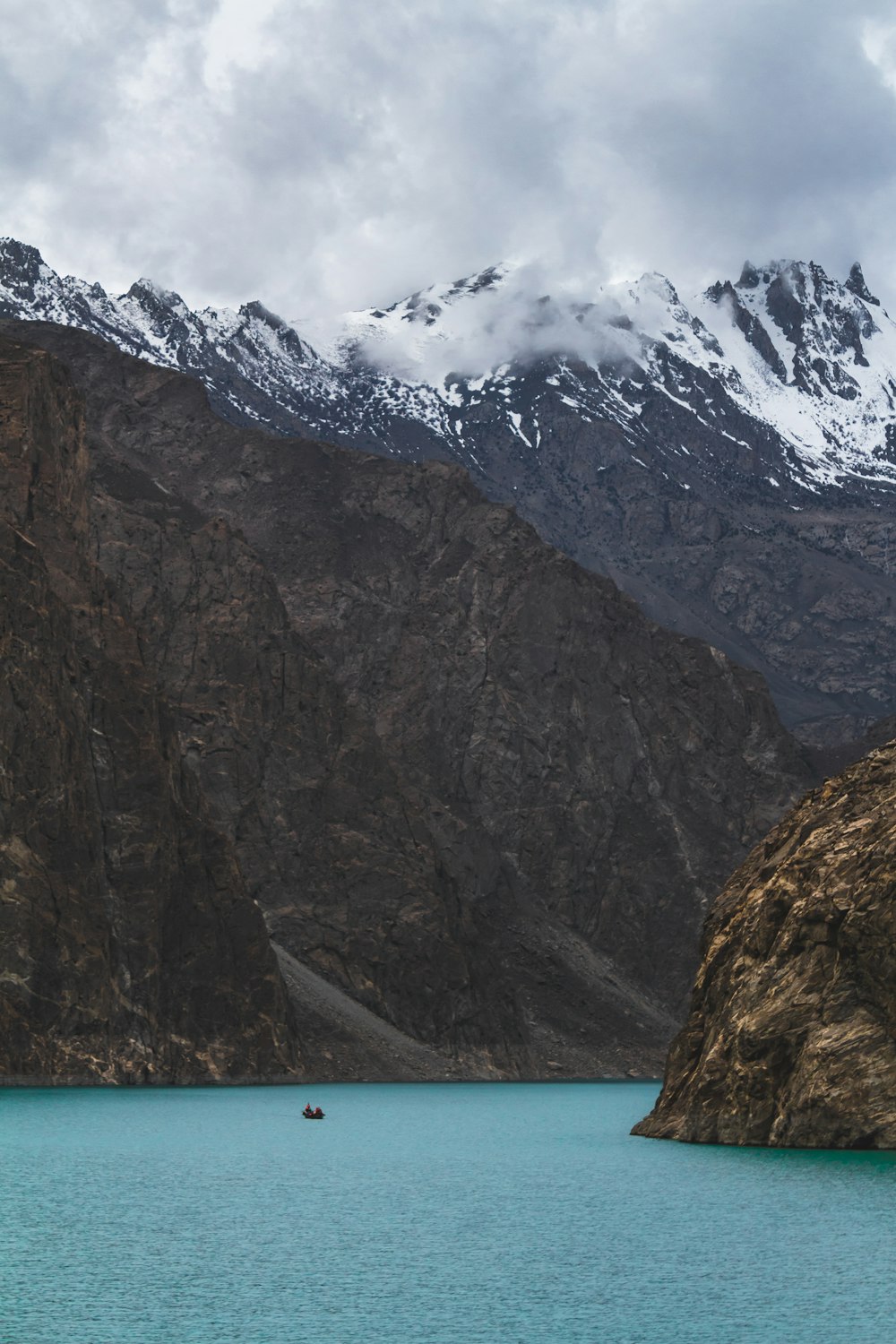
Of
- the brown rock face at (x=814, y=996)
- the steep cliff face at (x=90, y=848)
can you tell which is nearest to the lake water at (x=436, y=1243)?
the brown rock face at (x=814, y=996)

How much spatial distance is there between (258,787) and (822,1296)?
513 feet

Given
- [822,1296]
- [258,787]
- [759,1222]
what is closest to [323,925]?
[258,787]

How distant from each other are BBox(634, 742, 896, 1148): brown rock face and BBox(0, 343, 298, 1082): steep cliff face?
67.2 meters

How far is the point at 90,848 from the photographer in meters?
140

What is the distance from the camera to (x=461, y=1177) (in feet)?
233

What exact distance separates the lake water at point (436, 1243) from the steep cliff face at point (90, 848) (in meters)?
43.0

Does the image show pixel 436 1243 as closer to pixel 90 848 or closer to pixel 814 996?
pixel 814 996

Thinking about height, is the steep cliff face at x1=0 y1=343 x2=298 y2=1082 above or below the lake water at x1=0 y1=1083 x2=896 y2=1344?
above

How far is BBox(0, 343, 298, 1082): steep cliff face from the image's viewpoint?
131m

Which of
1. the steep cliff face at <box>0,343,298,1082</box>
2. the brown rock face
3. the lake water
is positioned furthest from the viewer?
the steep cliff face at <box>0,343,298,1082</box>

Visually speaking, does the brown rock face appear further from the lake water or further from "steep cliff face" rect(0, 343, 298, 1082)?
"steep cliff face" rect(0, 343, 298, 1082)

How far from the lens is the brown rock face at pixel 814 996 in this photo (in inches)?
2496

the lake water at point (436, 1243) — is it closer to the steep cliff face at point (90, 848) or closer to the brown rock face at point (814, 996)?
the brown rock face at point (814, 996)

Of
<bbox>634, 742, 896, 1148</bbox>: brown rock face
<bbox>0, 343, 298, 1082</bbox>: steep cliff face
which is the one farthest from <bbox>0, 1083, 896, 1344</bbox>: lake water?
<bbox>0, 343, 298, 1082</bbox>: steep cliff face
